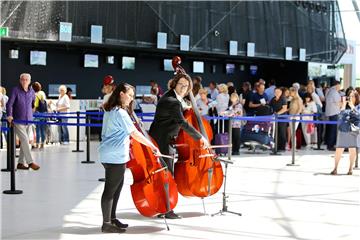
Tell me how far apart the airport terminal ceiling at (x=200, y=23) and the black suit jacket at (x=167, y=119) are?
9160 mm

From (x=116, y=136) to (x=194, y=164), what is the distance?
4.03ft

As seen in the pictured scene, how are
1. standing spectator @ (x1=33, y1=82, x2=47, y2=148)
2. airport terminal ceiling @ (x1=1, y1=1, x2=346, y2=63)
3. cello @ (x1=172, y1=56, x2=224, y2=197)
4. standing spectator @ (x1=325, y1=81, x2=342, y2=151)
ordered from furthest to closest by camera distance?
airport terminal ceiling @ (x1=1, y1=1, x2=346, y2=63)
standing spectator @ (x1=325, y1=81, x2=342, y2=151)
standing spectator @ (x1=33, y1=82, x2=47, y2=148)
cello @ (x1=172, y1=56, x2=224, y2=197)

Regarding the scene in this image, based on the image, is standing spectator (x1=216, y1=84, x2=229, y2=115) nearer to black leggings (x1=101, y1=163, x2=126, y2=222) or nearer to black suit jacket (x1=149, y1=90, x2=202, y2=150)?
black suit jacket (x1=149, y1=90, x2=202, y2=150)

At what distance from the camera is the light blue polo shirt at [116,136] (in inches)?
246

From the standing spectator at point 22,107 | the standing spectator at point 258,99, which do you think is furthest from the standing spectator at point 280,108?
the standing spectator at point 22,107

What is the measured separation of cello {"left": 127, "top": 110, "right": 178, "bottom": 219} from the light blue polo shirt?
0.15m

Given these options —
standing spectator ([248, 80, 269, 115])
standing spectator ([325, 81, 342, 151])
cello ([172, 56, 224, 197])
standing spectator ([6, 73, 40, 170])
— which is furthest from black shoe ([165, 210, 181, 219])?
standing spectator ([325, 81, 342, 151])

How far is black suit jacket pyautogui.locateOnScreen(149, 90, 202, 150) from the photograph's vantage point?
703 cm

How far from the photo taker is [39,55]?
57.5 ft

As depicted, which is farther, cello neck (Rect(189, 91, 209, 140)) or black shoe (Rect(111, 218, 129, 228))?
cello neck (Rect(189, 91, 209, 140))

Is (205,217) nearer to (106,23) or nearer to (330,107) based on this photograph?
(330,107)

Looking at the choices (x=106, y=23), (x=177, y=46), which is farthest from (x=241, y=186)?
(x=177, y=46)

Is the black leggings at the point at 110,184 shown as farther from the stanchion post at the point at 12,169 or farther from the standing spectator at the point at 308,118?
the standing spectator at the point at 308,118

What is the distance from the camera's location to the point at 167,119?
23.5ft
